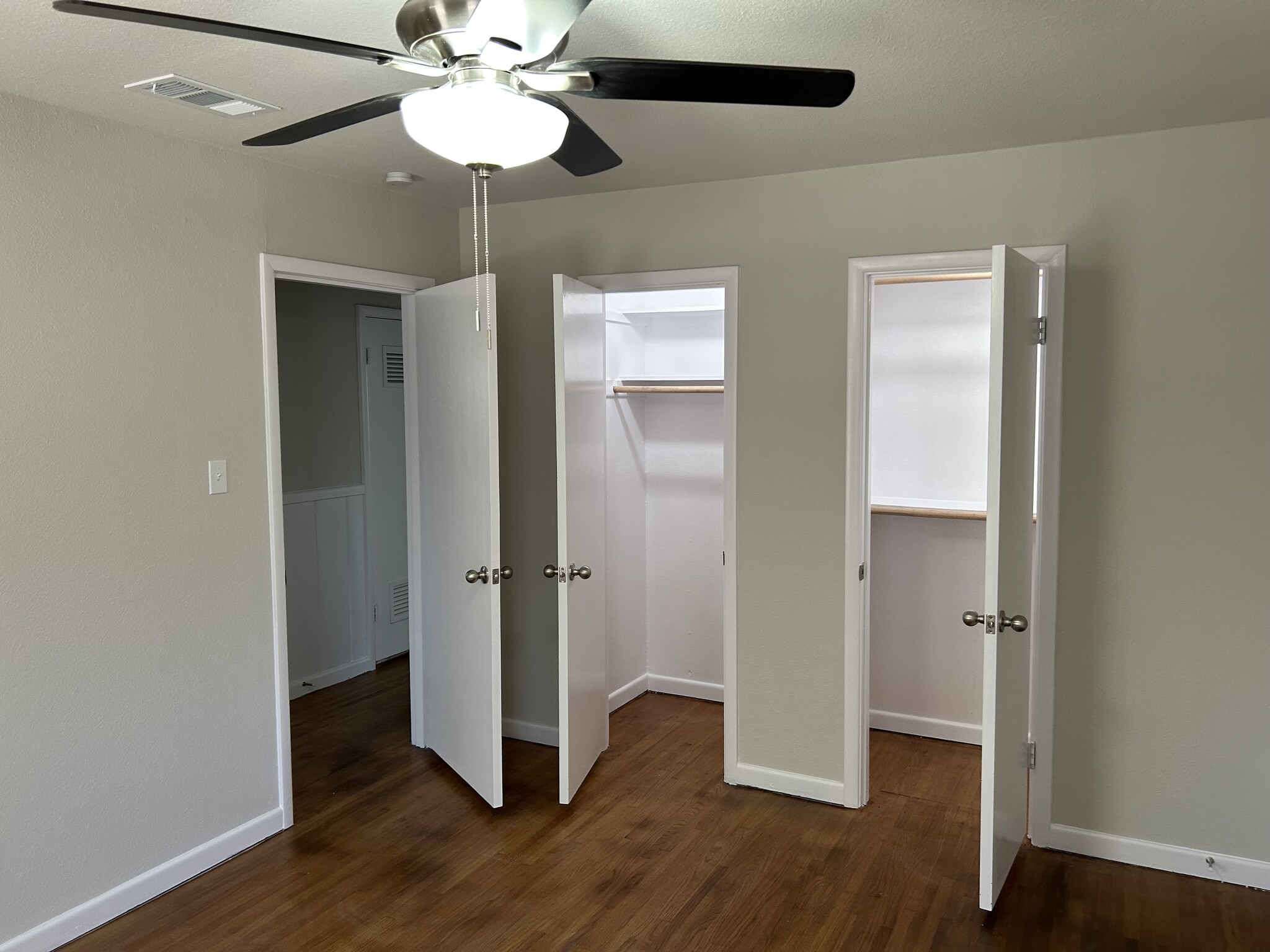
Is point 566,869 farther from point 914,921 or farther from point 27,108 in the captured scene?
point 27,108

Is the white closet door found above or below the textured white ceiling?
below

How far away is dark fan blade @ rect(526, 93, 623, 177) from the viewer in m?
1.89

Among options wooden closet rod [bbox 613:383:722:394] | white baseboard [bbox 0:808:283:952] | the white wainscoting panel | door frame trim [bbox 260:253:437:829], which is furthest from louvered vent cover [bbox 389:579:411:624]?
white baseboard [bbox 0:808:283:952]

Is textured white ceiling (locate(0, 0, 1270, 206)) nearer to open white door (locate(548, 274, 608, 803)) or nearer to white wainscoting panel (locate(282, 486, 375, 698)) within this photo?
open white door (locate(548, 274, 608, 803))

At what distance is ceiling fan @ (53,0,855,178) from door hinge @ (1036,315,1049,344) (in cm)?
169

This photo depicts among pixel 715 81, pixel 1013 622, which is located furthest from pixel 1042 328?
pixel 715 81

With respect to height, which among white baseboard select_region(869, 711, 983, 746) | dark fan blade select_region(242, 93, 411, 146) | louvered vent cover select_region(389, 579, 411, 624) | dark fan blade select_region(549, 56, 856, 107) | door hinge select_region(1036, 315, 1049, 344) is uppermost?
dark fan blade select_region(242, 93, 411, 146)

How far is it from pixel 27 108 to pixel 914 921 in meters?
3.36

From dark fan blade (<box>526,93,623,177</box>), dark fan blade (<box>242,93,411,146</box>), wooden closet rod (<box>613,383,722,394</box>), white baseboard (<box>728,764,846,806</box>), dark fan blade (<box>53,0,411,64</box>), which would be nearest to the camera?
dark fan blade (<box>53,0,411,64</box>)

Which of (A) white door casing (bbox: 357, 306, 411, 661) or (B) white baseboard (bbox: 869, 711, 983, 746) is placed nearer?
(B) white baseboard (bbox: 869, 711, 983, 746)

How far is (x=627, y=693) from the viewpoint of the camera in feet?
15.1

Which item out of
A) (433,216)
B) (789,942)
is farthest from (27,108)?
(789,942)

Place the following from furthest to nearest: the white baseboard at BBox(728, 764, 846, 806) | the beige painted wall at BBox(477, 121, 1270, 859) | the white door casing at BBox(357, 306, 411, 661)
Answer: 1. the white door casing at BBox(357, 306, 411, 661)
2. the white baseboard at BBox(728, 764, 846, 806)
3. the beige painted wall at BBox(477, 121, 1270, 859)

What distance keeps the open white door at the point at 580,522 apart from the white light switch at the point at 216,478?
112cm
